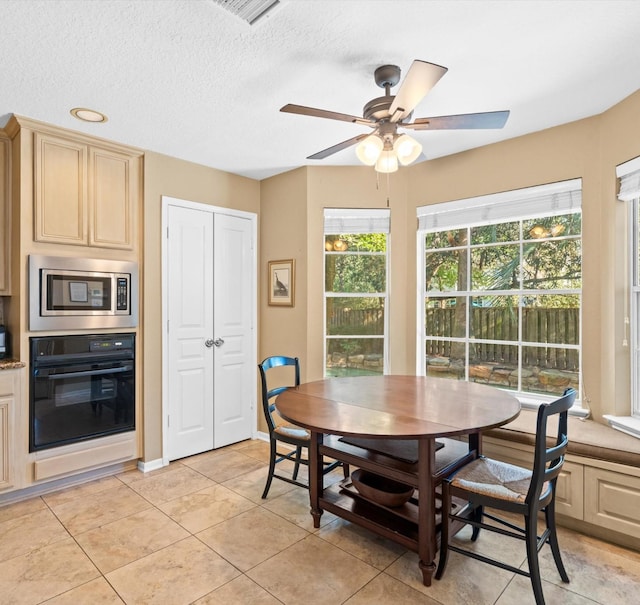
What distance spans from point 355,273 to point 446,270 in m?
0.82

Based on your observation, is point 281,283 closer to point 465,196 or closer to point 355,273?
point 355,273

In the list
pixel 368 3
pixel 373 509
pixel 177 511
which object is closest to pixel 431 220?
pixel 368 3

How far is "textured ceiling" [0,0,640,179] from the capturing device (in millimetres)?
1809

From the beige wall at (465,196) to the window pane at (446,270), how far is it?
0.15m

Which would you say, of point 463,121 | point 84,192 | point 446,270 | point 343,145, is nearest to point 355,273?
point 446,270

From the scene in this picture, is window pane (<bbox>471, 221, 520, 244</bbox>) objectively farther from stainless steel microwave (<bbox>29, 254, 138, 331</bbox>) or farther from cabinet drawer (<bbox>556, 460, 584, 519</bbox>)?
stainless steel microwave (<bbox>29, 254, 138, 331</bbox>)

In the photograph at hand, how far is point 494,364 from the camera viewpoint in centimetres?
339

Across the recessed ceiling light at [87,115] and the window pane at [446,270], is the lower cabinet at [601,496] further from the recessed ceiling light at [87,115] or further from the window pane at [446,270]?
the recessed ceiling light at [87,115]

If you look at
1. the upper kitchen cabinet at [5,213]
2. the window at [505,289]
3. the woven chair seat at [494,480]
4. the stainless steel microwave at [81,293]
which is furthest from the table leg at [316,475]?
the upper kitchen cabinet at [5,213]

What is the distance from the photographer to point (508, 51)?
208cm

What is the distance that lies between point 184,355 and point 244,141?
73.5 inches

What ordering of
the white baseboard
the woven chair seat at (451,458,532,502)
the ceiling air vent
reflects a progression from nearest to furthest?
the ceiling air vent < the woven chair seat at (451,458,532,502) < the white baseboard

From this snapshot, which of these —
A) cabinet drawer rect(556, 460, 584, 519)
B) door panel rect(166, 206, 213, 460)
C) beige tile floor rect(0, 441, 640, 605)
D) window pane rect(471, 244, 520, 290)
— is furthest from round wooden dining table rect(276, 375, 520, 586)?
door panel rect(166, 206, 213, 460)

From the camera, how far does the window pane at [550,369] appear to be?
3025 millimetres
